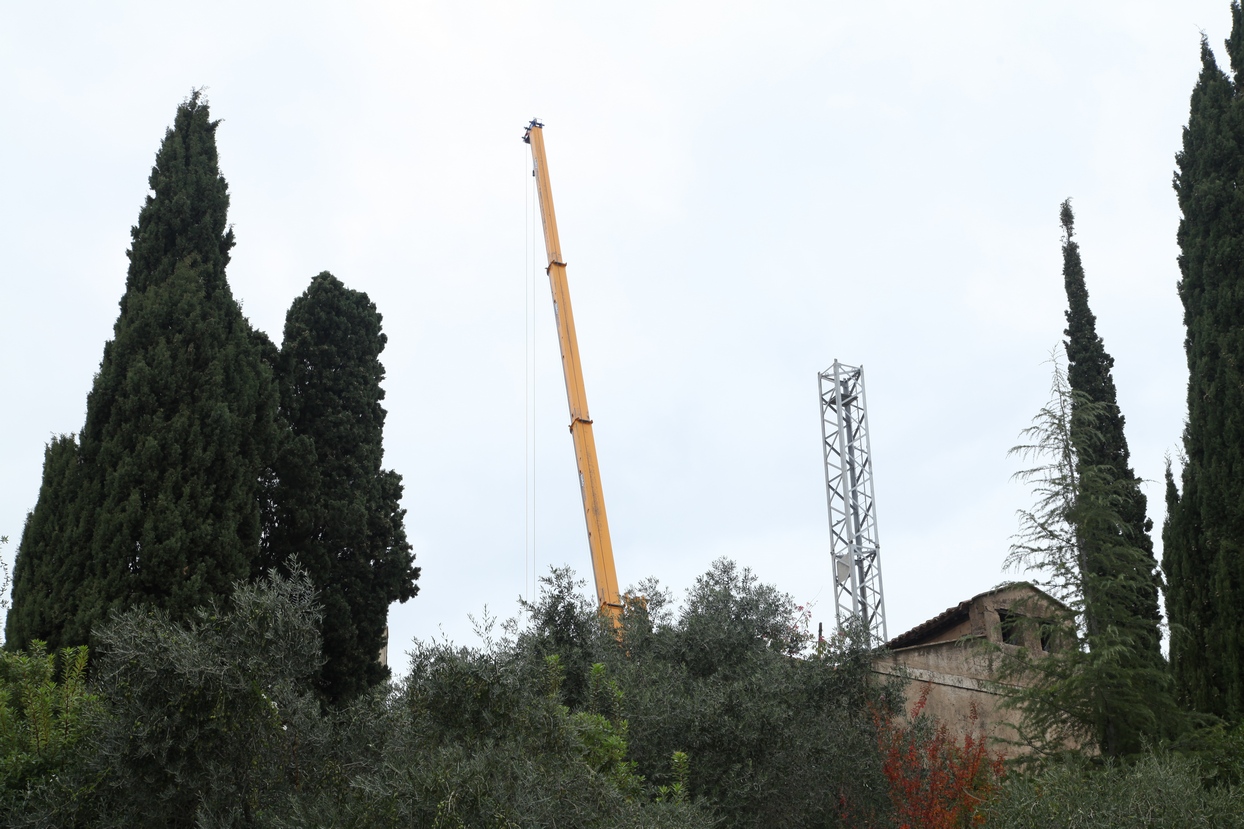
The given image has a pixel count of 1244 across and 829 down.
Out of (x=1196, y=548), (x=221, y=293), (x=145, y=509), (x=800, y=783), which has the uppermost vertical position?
(x=221, y=293)

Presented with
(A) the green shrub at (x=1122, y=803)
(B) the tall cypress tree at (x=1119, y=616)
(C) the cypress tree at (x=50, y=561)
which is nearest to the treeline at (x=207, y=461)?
(C) the cypress tree at (x=50, y=561)

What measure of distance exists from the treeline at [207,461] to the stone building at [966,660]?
8795mm

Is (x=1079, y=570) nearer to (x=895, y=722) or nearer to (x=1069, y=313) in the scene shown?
(x=895, y=722)

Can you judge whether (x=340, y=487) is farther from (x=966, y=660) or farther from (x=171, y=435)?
(x=966, y=660)

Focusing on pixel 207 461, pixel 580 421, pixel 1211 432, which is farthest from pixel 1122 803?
pixel 580 421

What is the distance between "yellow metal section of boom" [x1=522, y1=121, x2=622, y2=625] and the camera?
23.8 metres

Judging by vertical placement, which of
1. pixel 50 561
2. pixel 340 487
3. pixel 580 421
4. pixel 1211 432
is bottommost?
pixel 50 561

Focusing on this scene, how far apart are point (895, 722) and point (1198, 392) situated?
22.0ft

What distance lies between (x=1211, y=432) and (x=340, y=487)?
Answer: 535 inches

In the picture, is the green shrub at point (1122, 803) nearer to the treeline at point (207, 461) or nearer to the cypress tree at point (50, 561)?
the treeline at point (207, 461)

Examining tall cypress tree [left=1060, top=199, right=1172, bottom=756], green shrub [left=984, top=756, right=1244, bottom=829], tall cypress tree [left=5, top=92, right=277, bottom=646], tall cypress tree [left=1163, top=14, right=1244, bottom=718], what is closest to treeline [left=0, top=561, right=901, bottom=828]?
tall cypress tree [left=5, top=92, right=277, bottom=646]

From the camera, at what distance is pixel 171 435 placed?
1576 cm

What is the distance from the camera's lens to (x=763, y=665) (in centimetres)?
1549

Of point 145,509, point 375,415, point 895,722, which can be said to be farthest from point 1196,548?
point 145,509
